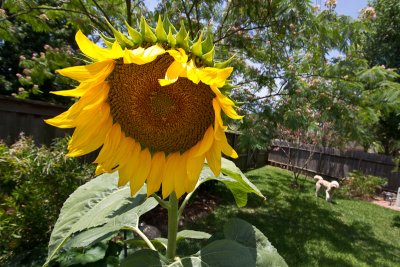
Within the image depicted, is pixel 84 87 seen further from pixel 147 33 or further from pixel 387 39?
pixel 387 39

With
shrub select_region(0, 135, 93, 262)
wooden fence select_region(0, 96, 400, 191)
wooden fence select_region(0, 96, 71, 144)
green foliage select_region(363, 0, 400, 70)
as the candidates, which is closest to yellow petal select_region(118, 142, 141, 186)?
shrub select_region(0, 135, 93, 262)

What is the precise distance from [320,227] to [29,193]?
6335mm

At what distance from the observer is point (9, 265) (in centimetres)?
228

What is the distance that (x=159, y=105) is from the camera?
0.85 metres

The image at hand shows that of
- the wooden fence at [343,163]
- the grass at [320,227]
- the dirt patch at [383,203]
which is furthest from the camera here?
the wooden fence at [343,163]

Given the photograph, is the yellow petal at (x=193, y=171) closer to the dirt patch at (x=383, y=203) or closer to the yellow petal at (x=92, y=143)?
the yellow petal at (x=92, y=143)

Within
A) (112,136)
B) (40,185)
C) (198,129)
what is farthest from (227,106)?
(40,185)

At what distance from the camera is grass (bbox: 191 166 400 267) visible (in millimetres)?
5727

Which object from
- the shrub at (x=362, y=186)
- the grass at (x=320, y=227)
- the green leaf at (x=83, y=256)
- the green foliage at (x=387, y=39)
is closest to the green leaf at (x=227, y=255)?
the green leaf at (x=83, y=256)

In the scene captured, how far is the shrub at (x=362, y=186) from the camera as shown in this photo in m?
13.1

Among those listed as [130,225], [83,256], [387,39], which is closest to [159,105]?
[130,225]

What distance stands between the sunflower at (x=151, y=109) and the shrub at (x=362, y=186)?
536 inches

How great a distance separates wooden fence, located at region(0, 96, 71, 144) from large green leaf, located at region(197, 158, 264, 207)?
12.8 ft

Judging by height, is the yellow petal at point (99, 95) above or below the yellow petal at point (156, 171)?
above
